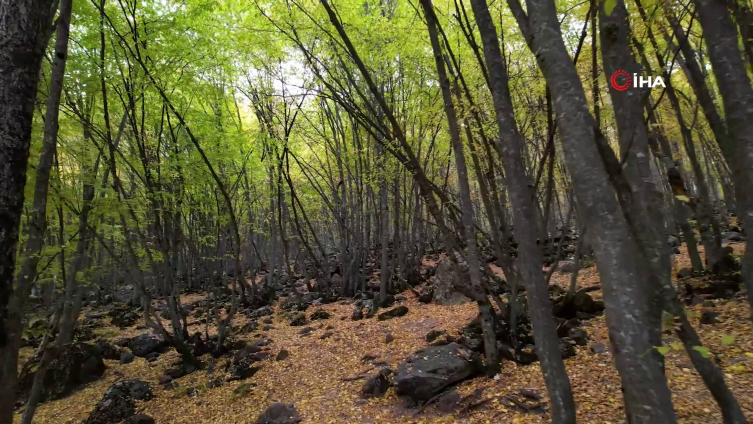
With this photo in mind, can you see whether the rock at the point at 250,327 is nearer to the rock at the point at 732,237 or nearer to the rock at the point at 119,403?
the rock at the point at 119,403

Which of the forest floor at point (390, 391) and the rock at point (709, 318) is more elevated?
the rock at point (709, 318)

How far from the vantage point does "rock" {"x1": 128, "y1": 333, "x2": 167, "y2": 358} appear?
991 cm

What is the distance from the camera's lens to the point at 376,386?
5.57 metres

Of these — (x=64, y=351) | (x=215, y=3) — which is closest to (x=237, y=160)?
(x=215, y=3)

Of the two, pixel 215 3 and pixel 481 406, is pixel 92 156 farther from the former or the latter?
pixel 481 406

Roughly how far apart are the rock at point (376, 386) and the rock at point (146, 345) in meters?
7.33

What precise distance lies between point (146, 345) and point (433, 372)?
29.1 feet

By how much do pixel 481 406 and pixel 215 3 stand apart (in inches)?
344

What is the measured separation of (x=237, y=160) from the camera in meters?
10.7

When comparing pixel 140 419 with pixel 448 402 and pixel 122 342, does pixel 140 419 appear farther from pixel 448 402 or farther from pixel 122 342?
pixel 122 342

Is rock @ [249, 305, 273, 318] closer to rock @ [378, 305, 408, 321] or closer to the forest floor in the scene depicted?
the forest floor

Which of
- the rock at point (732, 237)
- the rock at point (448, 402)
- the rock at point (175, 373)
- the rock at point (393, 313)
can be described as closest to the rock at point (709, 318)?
the rock at point (448, 402)

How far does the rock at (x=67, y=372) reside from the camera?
7980mm

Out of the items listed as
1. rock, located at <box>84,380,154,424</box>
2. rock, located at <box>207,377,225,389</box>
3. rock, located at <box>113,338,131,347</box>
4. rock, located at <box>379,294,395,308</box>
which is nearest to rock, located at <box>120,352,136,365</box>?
rock, located at <box>113,338,131,347</box>
